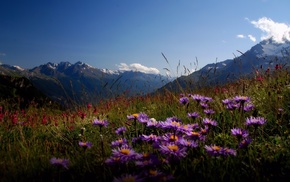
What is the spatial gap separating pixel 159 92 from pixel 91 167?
259 inches

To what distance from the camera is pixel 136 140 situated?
118 inches

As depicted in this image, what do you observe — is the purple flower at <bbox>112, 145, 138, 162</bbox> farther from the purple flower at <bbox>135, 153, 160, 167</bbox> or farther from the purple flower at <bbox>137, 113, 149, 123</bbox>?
the purple flower at <bbox>137, 113, 149, 123</bbox>

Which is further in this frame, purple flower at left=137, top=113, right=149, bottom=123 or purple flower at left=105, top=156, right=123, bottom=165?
purple flower at left=137, top=113, right=149, bottom=123

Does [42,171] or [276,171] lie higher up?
[42,171]

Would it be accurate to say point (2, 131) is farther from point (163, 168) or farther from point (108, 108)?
point (163, 168)

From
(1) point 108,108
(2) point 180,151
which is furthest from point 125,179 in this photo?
(1) point 108,108

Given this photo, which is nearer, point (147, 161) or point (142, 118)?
point (147, 161)

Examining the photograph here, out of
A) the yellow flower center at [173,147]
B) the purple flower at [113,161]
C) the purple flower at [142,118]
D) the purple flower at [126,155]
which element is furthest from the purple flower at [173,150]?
the purple flower at [142,118]

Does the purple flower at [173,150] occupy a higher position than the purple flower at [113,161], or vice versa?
the purple flower at [173,150]

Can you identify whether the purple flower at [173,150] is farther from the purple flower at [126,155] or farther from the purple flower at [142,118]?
the purple flower at [142,118]

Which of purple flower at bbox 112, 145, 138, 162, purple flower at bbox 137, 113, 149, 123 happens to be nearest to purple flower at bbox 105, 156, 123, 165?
purple flower at bbox 112, 145, 138, 162

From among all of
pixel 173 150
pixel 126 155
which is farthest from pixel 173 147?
pixel 126 155

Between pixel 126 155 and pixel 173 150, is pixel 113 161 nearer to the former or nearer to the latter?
pixel 126 155

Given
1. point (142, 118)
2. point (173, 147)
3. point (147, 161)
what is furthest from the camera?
point (142, 118)
